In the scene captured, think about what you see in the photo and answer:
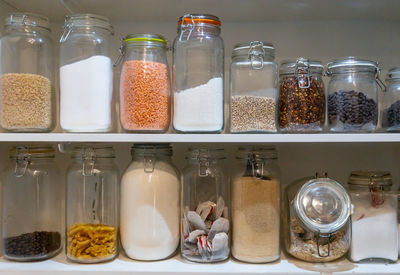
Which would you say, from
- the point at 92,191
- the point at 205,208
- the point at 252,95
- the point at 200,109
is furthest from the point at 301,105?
the point at 92,191

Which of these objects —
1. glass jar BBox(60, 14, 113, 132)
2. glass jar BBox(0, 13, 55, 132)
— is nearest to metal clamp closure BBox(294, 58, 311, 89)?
glass jar BBox(60, 14, 113, 132)

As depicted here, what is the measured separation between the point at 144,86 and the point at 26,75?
0.93 ft

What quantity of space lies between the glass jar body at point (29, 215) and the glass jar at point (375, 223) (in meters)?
0.76

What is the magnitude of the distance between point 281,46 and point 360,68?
280 millimetres

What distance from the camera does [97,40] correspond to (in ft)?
3.12

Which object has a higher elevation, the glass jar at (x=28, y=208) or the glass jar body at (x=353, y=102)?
the glass jar body at (x=353, y=102)

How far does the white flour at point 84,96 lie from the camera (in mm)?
896

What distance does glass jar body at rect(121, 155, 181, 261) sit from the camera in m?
0.92

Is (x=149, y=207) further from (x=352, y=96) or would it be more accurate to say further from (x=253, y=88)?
(x=352, y=96)

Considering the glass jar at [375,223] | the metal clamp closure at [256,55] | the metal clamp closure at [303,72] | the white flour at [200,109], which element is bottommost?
the glass jar at [375,223]

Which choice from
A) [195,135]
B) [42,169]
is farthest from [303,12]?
[42,169]

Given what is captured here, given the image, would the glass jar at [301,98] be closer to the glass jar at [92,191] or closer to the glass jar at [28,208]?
the glass jar at [92,191]

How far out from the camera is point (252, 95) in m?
0.90

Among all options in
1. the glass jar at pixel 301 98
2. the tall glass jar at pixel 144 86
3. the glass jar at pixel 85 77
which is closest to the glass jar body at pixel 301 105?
the glass jar at pixel 301 98
